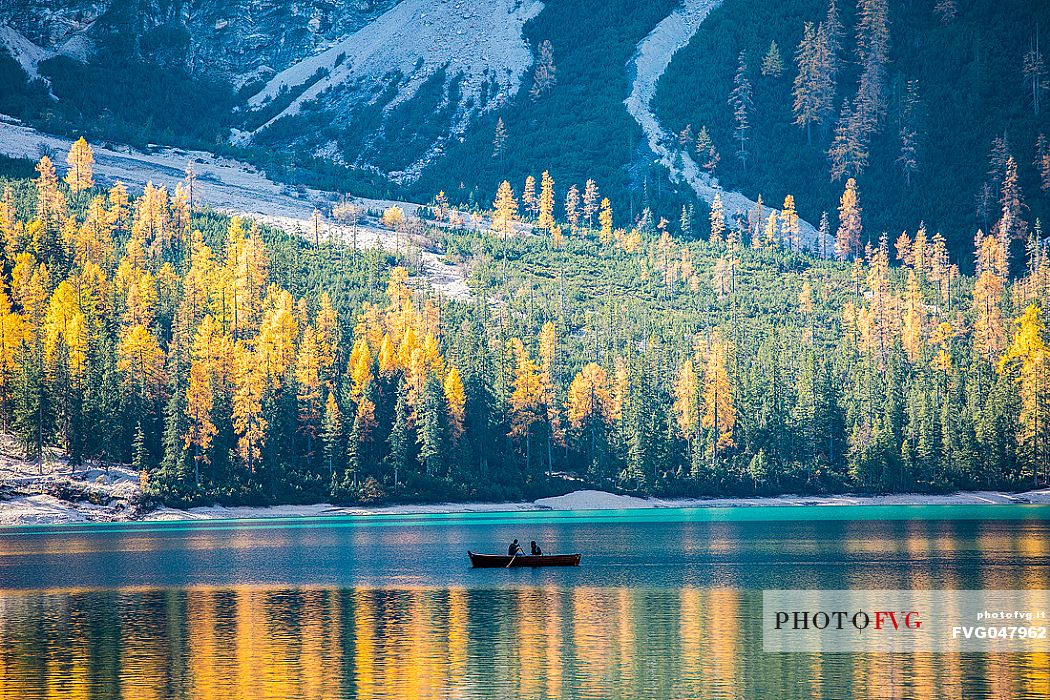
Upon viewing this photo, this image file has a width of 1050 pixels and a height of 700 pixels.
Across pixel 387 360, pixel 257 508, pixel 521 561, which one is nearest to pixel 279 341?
pixel 387 360

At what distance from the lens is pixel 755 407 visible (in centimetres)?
17362

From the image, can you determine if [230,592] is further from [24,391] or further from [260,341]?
[260,341]

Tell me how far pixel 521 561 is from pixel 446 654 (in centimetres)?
3514

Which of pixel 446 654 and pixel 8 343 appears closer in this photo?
pixel 446 654

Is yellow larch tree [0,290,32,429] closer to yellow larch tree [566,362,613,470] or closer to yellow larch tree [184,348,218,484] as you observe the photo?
yellow larch tree [184,348,218,484]

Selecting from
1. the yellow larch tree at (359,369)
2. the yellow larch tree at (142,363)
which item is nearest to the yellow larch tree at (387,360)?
the yellow larch tree at (359,369)

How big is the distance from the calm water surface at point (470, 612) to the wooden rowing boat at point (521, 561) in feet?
2.22

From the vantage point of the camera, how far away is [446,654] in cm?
5266

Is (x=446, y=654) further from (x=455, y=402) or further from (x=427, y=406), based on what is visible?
(x=455, y=402)

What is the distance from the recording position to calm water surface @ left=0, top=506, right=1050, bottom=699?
1841 inches

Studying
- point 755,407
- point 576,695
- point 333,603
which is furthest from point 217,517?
point 576,695

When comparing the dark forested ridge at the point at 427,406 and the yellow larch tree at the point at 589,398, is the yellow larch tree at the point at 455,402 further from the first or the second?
the yellow larch tree at the point at 589,398

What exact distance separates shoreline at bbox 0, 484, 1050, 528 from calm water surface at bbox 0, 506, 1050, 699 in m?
18.2

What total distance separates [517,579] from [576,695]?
1500 inches
